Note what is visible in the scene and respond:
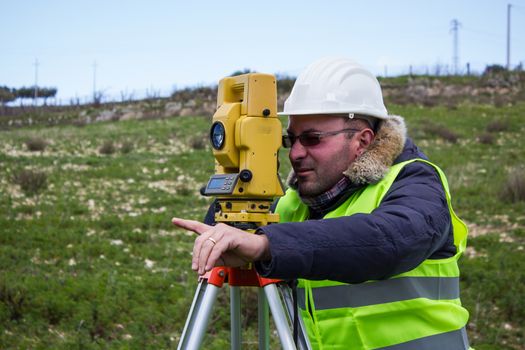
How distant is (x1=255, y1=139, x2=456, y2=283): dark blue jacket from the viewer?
5.63ft

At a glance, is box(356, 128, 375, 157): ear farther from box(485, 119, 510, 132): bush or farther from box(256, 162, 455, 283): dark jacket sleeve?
box(485, 119, 510, 132): bush

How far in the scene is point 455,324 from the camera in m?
2.23

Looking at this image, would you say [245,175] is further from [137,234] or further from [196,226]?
[137,234]

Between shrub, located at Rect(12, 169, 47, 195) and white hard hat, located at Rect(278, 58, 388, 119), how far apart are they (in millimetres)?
9383

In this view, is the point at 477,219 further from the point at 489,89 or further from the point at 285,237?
the point at 489,89

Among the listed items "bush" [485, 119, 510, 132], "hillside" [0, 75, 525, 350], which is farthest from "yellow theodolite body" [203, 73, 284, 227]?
"bush" [485, 119, 510, 132]

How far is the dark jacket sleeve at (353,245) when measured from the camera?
1717 mm

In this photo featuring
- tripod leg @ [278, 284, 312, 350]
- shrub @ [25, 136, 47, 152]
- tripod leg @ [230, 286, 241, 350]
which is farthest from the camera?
shrub @ [25, 136, 47, 152]

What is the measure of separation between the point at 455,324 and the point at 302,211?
0.69 metres

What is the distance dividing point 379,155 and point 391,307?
0.49 m

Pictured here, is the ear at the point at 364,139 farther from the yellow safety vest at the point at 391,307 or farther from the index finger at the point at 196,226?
the index finger at the point at 196,226

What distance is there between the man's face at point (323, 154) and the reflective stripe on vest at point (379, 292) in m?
0.35

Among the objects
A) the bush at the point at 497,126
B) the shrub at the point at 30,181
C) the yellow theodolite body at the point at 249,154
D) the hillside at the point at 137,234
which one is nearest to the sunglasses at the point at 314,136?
the yellow theodolite body at the point at 249,154

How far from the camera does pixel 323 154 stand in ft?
7.43
